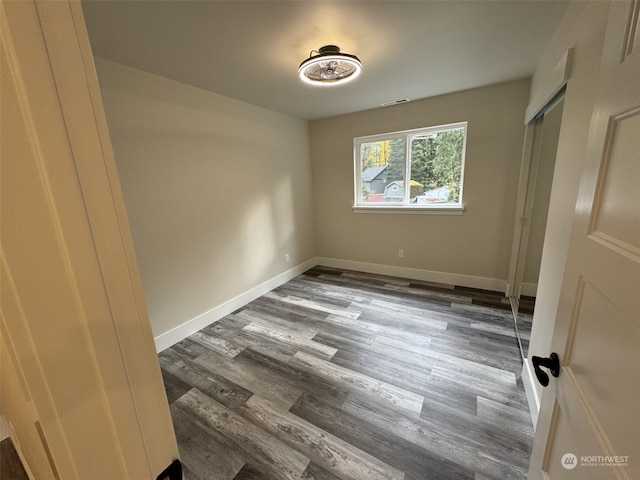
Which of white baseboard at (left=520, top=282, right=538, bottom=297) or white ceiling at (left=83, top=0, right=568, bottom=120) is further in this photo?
white baseboard at (left=520, top=282, right=538, bottom=297)

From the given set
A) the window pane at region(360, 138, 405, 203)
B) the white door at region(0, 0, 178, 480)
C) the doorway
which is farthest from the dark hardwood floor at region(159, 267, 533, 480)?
the window pane at region(360, 138, 405, 203)

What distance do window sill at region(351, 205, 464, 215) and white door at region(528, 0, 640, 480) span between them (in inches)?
109

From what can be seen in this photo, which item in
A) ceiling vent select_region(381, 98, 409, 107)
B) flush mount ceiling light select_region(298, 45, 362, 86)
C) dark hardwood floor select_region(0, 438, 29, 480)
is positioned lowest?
dark hardwood floor select_region(0, 438, 29, 480)

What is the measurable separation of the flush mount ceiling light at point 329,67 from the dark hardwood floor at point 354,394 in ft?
7.63

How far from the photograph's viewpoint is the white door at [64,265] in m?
0.32

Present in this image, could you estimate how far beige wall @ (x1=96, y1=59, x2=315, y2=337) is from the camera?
2166 mm

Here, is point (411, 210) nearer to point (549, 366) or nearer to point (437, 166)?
point (437, 166)

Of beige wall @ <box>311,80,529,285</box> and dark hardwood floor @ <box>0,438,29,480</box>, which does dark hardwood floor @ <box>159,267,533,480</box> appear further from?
dark hardwood floor @ <box>0,438,29,480</box>

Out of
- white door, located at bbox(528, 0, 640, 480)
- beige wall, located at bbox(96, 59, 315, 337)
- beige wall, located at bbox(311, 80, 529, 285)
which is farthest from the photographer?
beige wall, located at bbox(311, 80, 529, 285)

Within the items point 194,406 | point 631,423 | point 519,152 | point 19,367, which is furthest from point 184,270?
point 519,152

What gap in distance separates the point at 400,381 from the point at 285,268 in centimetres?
242

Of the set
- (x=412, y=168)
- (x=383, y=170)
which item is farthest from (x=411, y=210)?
(x=383, y=170)

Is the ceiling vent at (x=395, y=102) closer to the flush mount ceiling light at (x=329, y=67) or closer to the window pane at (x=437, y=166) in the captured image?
the window pane at (x=437, y=166)

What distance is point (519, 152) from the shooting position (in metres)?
Answer: 2.89
